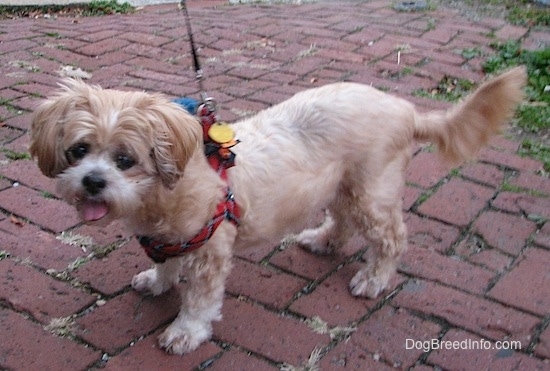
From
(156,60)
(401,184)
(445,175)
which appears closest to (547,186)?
(445,175)

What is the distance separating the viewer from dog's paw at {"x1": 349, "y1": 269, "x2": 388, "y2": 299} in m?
3.03

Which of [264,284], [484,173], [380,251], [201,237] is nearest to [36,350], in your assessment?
[201,237]

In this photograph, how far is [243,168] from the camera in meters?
2.70

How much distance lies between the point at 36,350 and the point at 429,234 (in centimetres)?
203

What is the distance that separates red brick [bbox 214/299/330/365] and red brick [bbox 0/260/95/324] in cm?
64

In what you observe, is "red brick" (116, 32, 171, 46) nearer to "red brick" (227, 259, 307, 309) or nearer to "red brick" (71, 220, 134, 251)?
"red brick" (71, 220, 134, 251)

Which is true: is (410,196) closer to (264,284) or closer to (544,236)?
(544,236)

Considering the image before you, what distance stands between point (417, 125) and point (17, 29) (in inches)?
194

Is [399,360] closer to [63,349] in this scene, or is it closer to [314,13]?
[63,349]

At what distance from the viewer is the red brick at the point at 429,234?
3404 mm

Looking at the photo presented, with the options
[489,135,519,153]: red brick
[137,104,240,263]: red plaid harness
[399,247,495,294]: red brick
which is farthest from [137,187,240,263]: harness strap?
[489,135,519,153]: red brick

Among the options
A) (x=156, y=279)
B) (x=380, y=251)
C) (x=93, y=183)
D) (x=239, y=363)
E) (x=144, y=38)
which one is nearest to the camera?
(x=93, y=183)

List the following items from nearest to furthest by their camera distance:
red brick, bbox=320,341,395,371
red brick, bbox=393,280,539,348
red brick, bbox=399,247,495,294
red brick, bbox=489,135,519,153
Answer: red brick, bbox=320,341,395,371 → red brick, bbox=393,280,539,348 → red brick, bbox=399,247,495,294 → red brick, bbox=489,135,519,153

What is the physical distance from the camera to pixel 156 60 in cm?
572
